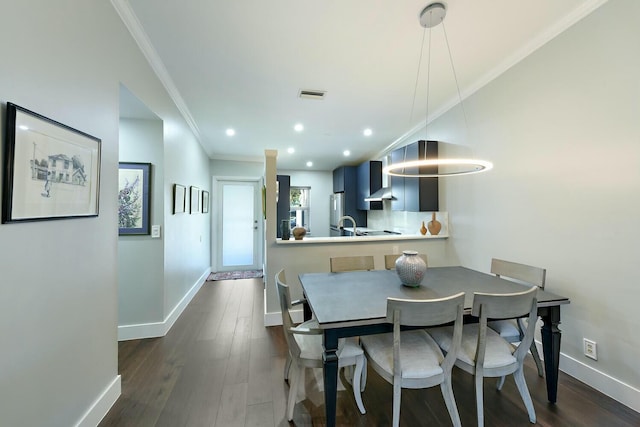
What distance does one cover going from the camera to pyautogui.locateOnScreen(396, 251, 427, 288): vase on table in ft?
6.55

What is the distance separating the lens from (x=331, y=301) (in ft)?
5.69

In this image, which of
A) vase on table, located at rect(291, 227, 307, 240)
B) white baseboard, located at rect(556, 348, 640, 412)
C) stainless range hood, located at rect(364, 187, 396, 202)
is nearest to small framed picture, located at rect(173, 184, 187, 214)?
vase on table, located at rect(291, 227, 307, 240)

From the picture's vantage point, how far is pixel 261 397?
1.89 metres

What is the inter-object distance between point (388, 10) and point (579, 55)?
1509mm

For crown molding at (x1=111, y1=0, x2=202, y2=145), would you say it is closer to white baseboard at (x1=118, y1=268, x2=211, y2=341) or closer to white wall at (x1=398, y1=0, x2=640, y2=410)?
white baseboard at (x1=118, y1=268, x2=211, y2=341)

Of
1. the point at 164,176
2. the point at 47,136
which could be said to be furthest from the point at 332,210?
the point at 47,136

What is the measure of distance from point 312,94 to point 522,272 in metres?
2.70

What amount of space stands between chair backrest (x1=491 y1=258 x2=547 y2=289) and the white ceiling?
189 cm

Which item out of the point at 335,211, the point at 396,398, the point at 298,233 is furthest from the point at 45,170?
the point at 335,211

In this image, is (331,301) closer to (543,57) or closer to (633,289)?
(633,289)

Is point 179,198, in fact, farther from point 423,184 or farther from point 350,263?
point 423,184

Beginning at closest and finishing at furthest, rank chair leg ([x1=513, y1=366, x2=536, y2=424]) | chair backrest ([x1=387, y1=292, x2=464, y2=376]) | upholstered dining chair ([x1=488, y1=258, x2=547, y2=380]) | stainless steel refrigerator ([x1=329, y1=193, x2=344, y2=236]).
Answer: chair backrest ([x1=387, y1=292, x2=464, y2=376]) < chair leg ([x1=513, y1=366, x2=536, y2=424]) < upholstered dining chair ([x1=488, y1=258, x2=547, y2=380]) < stainless steel refrigerator ([x1=329, y1=193, x2=344, y2=236])

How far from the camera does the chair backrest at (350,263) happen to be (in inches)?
103

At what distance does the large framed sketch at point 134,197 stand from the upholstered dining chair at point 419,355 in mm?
2552
